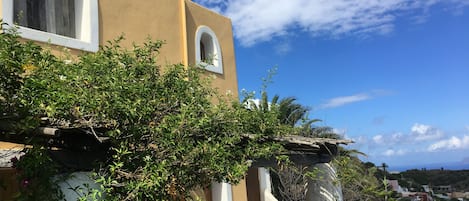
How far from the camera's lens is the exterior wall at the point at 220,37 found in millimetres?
12883

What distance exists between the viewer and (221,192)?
41.5 ft

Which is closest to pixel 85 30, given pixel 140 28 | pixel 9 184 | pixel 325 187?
pixel 140 28

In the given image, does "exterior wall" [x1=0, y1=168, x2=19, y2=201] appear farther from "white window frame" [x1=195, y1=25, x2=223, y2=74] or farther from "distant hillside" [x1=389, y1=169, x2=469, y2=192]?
"distant hillside" [x1=389, y1=169, x2=469, y2=192]

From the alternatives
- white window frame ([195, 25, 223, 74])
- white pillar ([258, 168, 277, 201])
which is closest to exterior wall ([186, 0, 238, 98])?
white window frame ([195, 25, 223, 74])

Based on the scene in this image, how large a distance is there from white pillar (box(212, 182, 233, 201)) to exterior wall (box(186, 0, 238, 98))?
8.93 feet

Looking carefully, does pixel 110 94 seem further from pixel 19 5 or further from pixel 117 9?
pixel 117 9

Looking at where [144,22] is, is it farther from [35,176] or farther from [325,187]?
[35,176]

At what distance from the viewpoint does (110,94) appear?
4977mm

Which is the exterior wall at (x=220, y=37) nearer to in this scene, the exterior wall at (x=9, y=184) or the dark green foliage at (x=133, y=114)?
the dark green foliage at (x=133, y=114)

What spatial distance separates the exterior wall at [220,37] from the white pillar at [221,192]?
2.72m

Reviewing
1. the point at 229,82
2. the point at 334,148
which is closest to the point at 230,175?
the point at 334,148

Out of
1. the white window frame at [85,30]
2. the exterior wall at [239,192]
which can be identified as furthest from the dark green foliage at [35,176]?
the exterior wall at [239,192]

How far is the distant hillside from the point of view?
45456mm

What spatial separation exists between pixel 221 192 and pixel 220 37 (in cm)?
521
